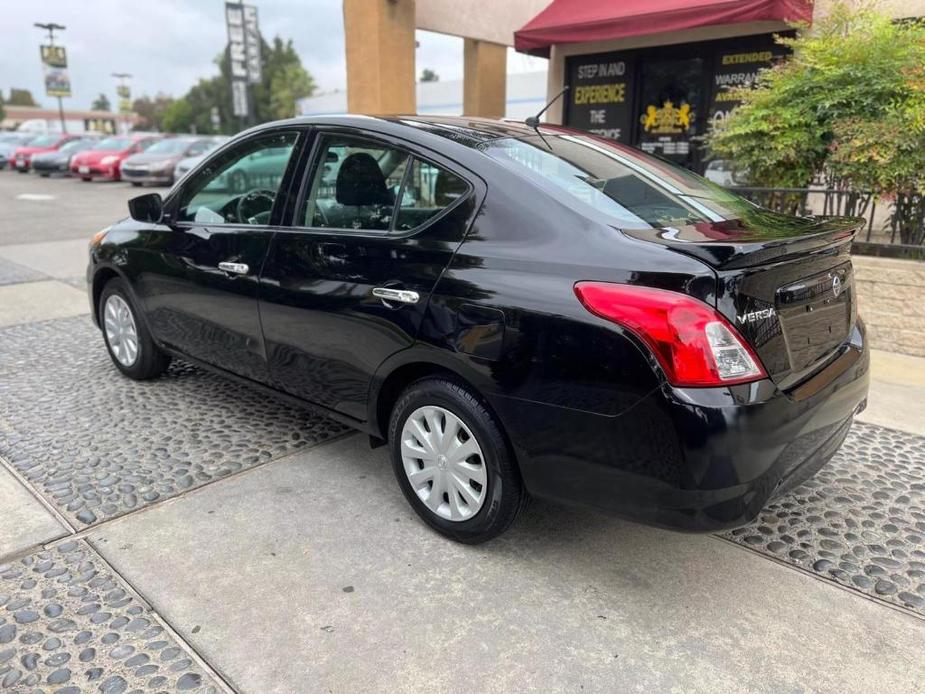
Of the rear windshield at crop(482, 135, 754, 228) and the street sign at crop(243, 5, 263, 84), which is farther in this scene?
the street sign at crop(243, 5, 263, 84)

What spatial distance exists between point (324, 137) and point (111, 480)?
192cm

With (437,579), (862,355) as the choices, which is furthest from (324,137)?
(862,355)

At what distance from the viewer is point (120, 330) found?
483 cm

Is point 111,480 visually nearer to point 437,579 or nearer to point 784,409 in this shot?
point 437,579

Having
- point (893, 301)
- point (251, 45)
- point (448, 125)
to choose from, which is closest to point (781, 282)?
point (448, 125)

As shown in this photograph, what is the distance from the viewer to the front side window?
3.75 meters

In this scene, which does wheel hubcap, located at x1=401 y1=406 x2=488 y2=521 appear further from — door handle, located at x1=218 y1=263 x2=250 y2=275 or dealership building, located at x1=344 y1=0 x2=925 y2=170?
dealership building, located at x1=344 y1=0 x2=925 y2=170

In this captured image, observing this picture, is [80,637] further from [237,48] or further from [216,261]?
[237,48]

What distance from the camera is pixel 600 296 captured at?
2.37 meters

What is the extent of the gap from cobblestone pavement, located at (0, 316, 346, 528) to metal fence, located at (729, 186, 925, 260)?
13.7 ft

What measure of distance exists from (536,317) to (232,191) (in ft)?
9.11

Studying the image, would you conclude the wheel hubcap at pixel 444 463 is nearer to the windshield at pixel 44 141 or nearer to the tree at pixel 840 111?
the tree at pixel 840 111

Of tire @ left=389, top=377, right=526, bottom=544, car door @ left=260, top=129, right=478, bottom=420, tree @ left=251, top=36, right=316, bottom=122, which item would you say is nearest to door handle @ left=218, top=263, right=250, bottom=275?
car door @ left=260, top=129, right=478, bottom=420

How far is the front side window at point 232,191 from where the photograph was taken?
3.75 metres
